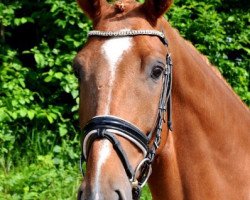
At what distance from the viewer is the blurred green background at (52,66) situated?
6246 mm

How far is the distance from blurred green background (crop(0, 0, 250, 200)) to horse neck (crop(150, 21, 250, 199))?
2.65 m

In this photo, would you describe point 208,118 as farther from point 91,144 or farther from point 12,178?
point 12,178

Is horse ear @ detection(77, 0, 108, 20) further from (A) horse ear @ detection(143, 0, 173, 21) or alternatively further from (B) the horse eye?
(B) the horse eye

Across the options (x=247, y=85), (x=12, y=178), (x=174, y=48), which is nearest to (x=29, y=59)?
(x=12, y=178)

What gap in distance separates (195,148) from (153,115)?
387 mm

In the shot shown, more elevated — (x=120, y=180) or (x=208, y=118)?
(x=208, y=118)

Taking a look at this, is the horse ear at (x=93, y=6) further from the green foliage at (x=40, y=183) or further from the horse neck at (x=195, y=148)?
the green foliage at (x=40, y=183)

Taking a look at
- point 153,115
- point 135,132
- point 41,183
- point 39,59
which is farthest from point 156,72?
point 39,59

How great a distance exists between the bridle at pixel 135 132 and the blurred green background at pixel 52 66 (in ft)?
9.40

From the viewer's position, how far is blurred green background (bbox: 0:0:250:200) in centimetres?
625

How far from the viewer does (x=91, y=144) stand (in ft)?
9.07

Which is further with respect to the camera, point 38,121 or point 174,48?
point 38,121

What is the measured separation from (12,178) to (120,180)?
313cm

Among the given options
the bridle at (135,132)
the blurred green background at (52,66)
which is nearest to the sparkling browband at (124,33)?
the bridle at (135,132)
